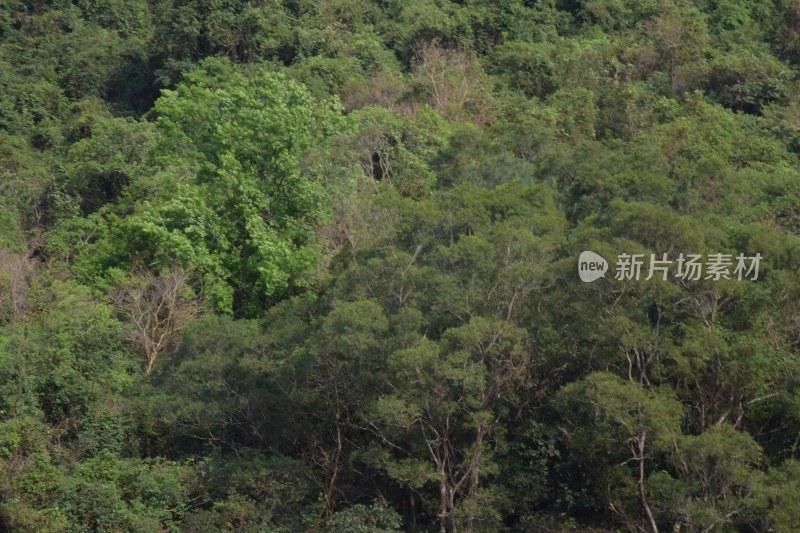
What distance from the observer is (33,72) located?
37500 millimetres

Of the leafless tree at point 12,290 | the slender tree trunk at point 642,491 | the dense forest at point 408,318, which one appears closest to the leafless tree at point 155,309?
the dense forest at point 408,318

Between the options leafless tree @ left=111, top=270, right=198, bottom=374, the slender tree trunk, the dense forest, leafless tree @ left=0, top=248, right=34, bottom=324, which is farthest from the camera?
leafless tree @ left=0, top=248, right=34, bottom=324

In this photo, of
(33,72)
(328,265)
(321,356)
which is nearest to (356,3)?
→ (33,72)

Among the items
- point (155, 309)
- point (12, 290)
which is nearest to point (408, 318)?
point (155, 309)

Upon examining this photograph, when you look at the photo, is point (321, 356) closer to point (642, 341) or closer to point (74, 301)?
point (642, 341)

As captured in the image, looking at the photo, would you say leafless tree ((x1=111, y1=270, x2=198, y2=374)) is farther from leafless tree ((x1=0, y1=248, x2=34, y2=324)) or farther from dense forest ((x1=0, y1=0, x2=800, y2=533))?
leafless tree ((x1=0, y1=248, x2=34, y2=324))

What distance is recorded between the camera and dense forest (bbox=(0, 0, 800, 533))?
1452 cm

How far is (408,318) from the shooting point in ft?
51.3

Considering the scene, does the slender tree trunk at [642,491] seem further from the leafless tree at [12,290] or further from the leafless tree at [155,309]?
the leafless tree at [12,290]

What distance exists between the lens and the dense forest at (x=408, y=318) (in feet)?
47.6

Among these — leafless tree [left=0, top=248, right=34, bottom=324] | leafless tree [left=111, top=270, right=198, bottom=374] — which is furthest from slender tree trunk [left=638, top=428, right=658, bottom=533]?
leafless tree [left=0, top=248, right=34, bottom=324]

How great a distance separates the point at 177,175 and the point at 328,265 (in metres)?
4.77

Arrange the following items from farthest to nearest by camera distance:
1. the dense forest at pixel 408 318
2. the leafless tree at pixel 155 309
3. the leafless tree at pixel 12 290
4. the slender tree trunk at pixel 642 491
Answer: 1. the leafless tree at pixel 12 290
2. the leafless tree at pixel 155 309
3. the dense forest at pixel 408 318
4. the slender tree trunk at pixel 642 491

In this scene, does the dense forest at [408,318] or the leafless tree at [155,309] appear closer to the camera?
the dense forest at [408,318]
